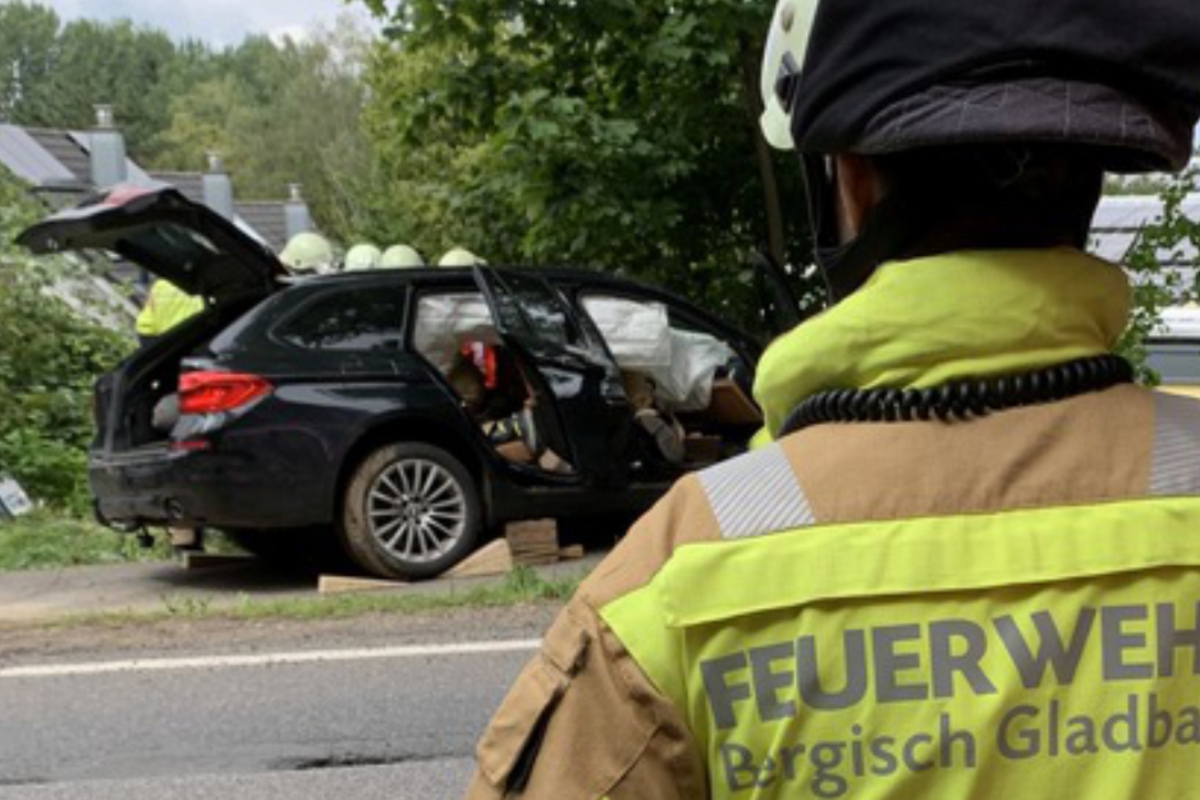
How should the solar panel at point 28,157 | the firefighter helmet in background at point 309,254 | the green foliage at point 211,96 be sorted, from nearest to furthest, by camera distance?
the firefighter helmet in background at point 309,254 → the solar panel at point 28,157 → the green foliage at point 211,96

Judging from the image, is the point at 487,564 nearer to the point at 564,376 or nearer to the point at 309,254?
the point at 564,376

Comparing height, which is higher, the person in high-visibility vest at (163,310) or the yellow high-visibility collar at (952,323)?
the yellow high-visibility collar at (952,323)

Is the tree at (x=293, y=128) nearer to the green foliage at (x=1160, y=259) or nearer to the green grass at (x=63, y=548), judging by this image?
the green grass at (x=63, y=548)

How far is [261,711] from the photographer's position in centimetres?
548

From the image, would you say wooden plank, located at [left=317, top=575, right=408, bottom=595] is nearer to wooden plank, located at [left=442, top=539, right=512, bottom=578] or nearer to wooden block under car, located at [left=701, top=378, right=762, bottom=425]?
wooden plank, located at [left=442, top=539, right=512, bottom=578]

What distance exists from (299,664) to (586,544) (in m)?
3.04

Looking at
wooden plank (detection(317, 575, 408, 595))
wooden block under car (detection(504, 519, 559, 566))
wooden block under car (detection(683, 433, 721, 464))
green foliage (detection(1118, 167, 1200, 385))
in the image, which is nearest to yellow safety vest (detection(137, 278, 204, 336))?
wooden plank (detection(317, 575, 408, 595))

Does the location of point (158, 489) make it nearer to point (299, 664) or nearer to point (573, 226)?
point (299, 664)

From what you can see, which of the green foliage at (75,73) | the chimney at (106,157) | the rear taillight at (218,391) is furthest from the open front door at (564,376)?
the green foliage at (75,73)

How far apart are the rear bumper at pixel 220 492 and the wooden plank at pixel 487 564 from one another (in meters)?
0.78

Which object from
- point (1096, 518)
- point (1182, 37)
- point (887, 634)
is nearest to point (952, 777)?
point (887, 634)

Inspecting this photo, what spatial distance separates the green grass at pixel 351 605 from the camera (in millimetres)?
7098

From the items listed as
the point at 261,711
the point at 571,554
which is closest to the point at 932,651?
the point at 261,711

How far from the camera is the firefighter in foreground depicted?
3.34 feet
